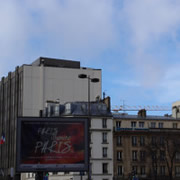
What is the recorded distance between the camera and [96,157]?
8094cm

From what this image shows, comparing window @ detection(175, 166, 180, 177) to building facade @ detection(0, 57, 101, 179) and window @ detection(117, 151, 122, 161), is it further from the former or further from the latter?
building facade @ detection(0, 57, 101, 179)

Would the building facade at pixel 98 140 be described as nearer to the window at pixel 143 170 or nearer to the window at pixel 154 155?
the window at pixel 143 170

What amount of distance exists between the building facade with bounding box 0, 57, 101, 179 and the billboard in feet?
208

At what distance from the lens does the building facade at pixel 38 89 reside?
339 feet

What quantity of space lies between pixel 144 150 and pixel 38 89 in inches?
1157

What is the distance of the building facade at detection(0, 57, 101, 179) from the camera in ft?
339

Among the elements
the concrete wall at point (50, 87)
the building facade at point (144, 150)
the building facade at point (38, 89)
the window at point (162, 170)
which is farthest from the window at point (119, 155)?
the building facade at point (38, 89)

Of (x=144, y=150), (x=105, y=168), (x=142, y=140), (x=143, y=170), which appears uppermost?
(x=142, y=140)

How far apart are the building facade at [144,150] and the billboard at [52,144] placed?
4602 centimetres

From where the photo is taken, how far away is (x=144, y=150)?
86312mm

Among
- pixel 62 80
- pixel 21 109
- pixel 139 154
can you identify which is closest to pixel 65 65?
pixel 62 80

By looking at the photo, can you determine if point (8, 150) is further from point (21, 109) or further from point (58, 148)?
point (58, 148)

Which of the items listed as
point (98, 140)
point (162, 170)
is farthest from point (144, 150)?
point (98, 140)

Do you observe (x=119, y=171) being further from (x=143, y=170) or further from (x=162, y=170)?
(x=162, y=170)
